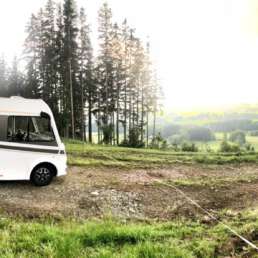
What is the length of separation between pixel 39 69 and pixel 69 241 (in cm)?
4190

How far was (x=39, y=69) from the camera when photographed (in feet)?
150

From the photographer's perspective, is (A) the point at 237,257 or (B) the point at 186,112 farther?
(B) the point at 186,112

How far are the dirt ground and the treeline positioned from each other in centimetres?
2573

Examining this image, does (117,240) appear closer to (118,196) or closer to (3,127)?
(118,196)

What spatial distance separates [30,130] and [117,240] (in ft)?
20.3

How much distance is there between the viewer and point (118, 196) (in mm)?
11023

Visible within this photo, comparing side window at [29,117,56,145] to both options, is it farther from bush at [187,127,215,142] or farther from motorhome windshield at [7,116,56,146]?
bush at [187,127,215,142]

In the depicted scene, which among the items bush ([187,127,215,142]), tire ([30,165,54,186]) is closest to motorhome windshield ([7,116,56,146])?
tire ([30,165,54,186])

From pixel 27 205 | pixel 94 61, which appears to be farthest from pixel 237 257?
Result: pixel 94 61

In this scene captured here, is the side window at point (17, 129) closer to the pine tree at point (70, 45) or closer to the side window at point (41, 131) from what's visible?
the side window at point (41, 131)

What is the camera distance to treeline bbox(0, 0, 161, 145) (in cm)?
4219

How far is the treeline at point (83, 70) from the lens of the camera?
42.2m

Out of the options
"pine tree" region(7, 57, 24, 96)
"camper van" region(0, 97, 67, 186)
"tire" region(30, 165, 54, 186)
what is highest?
"pine tree" region(7, 57, 24, 96)

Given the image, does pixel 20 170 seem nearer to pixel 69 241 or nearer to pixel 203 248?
pixel 69 241
